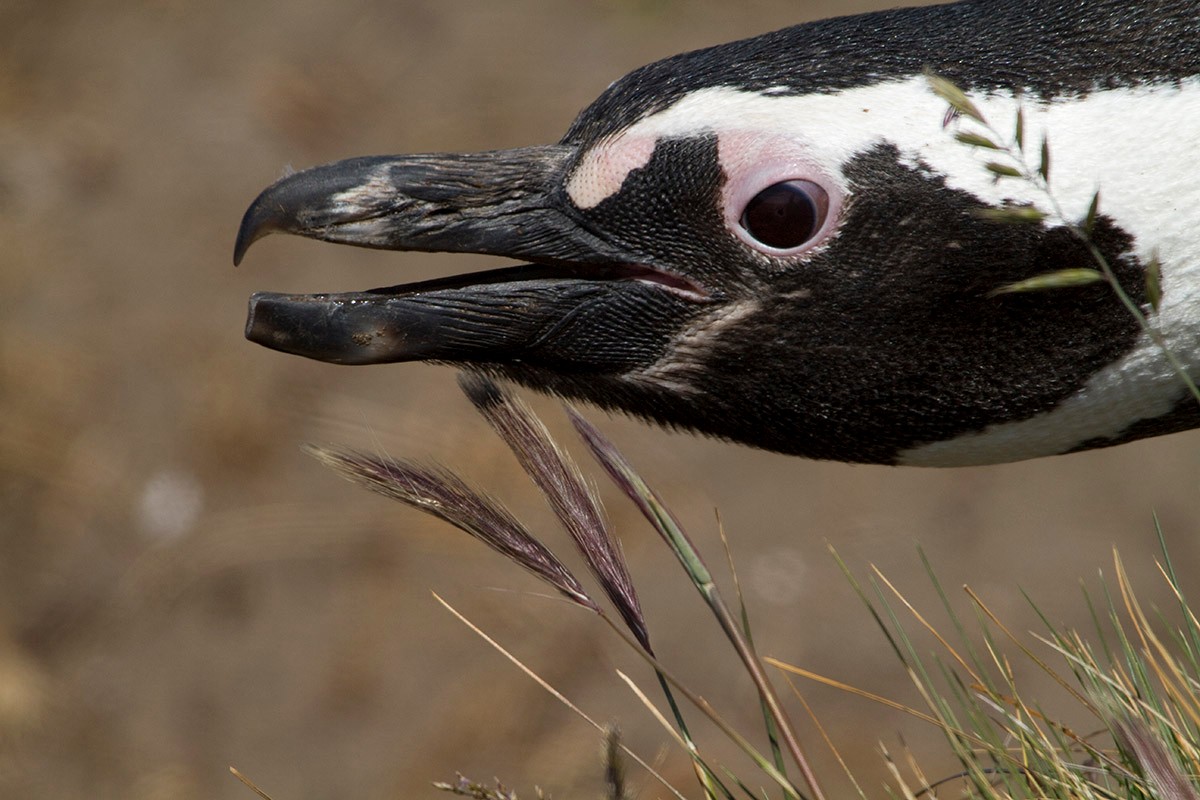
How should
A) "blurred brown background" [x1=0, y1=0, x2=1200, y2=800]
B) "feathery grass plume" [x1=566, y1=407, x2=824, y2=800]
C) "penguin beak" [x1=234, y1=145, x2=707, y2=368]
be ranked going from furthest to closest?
"blurred brown background" [x1=0, y1=0, x2=1200, y2=800] < "penguin beak" [x1=234, y1=145, x2=707, y2=368] < "feathery grass plume" [x1=566, y1=407, x2=824, y2=800]

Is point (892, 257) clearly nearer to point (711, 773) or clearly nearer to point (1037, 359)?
point (1037, 359)

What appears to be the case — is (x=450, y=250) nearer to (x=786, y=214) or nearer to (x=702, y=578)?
(x=786, y=214)

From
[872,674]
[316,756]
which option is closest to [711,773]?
[872,674]

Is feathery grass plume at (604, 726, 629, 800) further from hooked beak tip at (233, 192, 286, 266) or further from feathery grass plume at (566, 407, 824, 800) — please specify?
hooked beak tip at (233, 192, 286, 266)

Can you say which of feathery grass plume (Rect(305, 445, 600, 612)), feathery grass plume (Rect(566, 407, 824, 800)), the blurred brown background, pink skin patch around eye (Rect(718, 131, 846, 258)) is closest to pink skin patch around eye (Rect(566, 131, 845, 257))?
pink skin patch around eye (Rect(718, 131, 846, 258))

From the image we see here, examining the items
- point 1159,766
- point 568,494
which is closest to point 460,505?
A: point 568,494

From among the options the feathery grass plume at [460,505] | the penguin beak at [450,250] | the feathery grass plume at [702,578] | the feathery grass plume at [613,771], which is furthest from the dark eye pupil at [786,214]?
the feathery grass plume at [613,771]

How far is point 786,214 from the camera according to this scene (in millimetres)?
1354

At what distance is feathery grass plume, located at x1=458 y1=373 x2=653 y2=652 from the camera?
1.27m

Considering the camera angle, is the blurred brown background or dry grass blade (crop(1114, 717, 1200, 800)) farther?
the blurred brown background

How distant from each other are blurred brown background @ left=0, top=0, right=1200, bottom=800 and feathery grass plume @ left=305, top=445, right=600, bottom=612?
234 centimetres

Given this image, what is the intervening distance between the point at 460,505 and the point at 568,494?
0.36ft

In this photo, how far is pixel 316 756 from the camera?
3.67m

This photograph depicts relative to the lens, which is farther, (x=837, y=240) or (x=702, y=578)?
(x=837, y=240)
